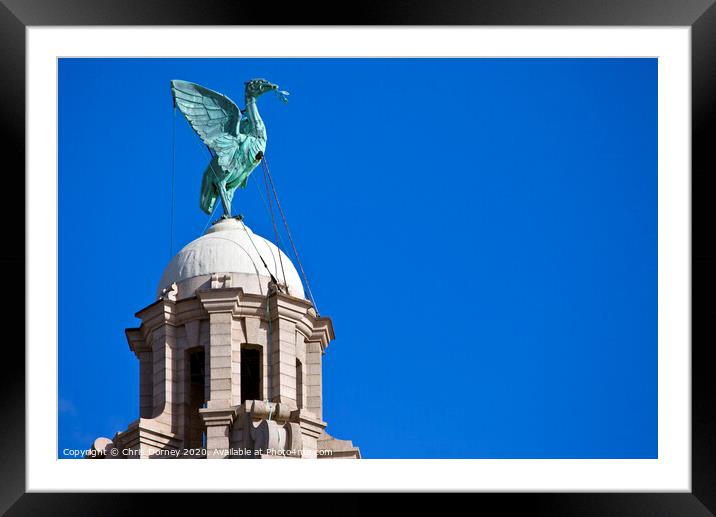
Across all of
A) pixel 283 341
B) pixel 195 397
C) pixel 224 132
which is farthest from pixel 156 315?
pixel 224 132

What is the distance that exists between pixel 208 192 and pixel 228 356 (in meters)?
5.21

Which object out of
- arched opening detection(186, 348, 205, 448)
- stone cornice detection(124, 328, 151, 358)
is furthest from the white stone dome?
arched opening detection(186, 348, 205, 448)

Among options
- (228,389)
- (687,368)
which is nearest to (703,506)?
(687,368)

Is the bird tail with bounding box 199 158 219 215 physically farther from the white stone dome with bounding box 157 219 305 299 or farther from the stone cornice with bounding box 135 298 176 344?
the stone cornice with bounding box 135 298 176 344

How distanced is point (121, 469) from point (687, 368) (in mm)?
7872

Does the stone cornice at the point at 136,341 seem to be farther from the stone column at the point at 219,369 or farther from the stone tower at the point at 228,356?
the stone column at the point at 219,369

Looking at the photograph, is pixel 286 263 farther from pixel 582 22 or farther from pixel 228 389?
pixel 582 22

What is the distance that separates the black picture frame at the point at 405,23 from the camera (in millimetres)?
32062

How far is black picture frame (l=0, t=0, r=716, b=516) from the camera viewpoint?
32.1 meters

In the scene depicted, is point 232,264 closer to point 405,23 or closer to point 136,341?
point 136,341

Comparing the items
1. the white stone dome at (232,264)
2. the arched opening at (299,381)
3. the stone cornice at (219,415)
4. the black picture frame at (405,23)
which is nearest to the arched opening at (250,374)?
the arched opening at (299,381)

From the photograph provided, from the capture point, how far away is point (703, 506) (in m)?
32.0

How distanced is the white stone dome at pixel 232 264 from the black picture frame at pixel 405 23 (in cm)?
2160

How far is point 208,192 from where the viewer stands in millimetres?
56688
